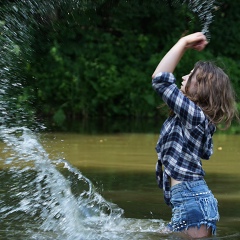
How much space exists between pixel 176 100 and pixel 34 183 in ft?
9.85

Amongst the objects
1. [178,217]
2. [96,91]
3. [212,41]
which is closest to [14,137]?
[178,217]

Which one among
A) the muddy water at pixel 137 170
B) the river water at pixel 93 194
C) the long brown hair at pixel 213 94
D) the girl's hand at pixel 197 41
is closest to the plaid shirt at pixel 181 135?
the long brown hair at pixel 213 94

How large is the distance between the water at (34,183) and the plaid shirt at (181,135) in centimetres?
45

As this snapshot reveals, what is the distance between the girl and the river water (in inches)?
7.9

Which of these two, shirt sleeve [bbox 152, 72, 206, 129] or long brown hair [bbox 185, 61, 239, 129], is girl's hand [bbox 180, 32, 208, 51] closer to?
shirt sleeve [bbox 152, 72, 206, 129]

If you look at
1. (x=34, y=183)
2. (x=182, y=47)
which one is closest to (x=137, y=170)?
(x=34, y=183)

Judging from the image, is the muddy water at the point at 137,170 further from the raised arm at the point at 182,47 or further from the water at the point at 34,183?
the raised arm at the point at 182,47

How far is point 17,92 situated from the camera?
7281 millimetres

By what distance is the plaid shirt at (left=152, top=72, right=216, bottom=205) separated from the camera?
4.81m

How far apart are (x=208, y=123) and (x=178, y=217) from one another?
0.60 metres

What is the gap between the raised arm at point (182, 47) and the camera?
4676 millimetres

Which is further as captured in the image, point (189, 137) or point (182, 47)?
point (189, 137)

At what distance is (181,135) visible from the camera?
4926 millimetres

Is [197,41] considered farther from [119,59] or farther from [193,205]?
[119,59]
